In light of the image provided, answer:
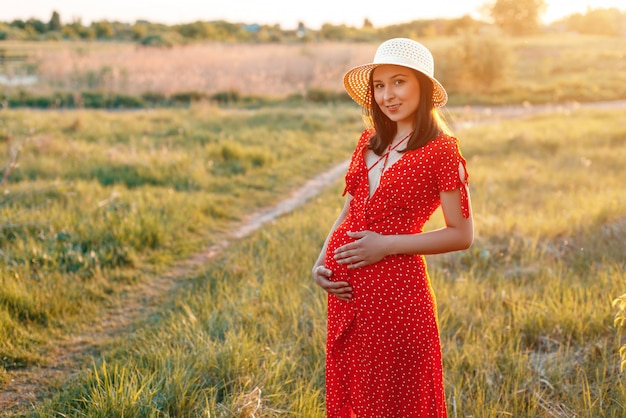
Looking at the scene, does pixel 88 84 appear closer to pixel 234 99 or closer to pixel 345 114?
pixel 234 99

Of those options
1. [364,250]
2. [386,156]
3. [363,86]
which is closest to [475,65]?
[363,86]

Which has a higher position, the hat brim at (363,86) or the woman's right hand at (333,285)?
the hat brim at (363,86)

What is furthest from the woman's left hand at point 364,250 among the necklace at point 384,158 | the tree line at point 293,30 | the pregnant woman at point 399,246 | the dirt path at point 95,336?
the tree line at point 293,30

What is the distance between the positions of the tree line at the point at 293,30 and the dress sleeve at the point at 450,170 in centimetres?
3098

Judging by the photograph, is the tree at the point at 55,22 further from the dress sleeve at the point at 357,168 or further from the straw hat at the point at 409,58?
the straw hat at the point at 409,58

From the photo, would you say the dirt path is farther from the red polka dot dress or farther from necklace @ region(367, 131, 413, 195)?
necklace @ region(367, 131, 413, 195)

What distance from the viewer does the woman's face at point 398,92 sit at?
2.12 metres

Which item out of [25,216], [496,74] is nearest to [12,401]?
[25,216]

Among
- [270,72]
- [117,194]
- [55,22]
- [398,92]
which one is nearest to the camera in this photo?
[398,92]

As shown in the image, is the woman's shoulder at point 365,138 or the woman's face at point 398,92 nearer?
the woman's face at point 398,92

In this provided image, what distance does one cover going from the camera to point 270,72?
72.5 feet

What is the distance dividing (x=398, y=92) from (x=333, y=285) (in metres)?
0.77

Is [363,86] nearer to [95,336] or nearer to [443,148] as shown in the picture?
[443,148]

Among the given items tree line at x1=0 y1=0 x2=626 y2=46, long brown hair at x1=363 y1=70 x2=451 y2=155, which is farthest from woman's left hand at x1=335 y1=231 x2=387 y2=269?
tree line at x1=0 y1=0 x2=626 y2=46
